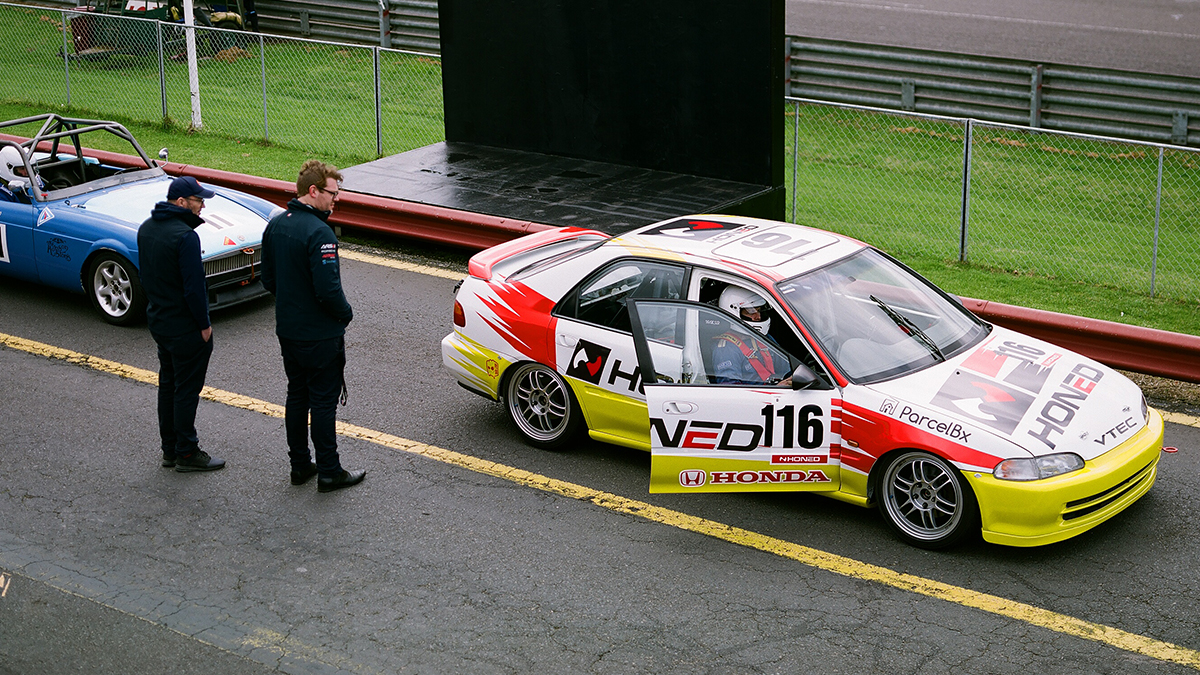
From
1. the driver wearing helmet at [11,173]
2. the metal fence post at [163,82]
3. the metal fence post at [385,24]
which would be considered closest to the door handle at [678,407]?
the driver wearing helmet at [11,173]

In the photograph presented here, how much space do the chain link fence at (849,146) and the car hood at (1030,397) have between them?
15.3 feet

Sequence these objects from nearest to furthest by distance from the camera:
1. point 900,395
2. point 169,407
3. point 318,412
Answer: point 900,395
point 318,412
point 169,407

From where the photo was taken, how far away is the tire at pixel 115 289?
31.4 ft

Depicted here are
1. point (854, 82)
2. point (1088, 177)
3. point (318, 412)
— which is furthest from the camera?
point (854, 82)

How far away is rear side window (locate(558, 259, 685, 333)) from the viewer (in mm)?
6898

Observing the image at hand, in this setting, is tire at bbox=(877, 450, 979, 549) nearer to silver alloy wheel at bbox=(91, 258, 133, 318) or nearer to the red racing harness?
the red racing harness

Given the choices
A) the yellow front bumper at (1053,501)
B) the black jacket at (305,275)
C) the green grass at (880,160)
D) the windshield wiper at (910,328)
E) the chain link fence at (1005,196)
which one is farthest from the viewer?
the chain link fence at (1005,196)

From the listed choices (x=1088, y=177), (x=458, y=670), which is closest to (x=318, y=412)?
(x=458, y=670)

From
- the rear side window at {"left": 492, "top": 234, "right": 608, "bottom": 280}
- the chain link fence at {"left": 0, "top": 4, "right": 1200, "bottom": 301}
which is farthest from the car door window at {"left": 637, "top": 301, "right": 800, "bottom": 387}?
the chain link fence at {"left": 0, "top": 4, "right": 1200, "bottom": 301}

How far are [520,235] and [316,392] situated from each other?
4583 millimetres

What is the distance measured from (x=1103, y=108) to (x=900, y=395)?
14.3m

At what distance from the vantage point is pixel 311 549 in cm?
639

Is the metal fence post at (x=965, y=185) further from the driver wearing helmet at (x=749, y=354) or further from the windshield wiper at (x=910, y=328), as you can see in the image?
the driver wearing helmet at (x=749, y=354)

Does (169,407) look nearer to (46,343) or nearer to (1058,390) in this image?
(46,343)
